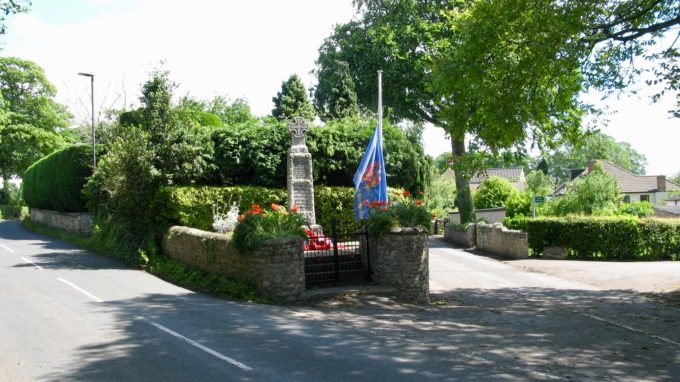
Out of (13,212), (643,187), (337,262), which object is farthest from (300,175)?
(643,187)

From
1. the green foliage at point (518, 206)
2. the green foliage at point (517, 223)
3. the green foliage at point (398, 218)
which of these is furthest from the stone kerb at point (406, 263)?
the green foliage at point (518, 206)

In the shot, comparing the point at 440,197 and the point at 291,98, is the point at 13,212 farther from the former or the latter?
the point at 440,197

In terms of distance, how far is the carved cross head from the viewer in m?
20.5

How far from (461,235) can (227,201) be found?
13.3 m

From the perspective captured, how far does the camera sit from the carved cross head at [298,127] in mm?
20531

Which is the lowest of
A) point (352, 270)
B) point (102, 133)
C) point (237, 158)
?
point (352, 270)

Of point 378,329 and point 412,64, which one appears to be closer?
point 378,329

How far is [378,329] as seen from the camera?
34.6ft

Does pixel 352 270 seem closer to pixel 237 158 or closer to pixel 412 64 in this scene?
pixel 237 158

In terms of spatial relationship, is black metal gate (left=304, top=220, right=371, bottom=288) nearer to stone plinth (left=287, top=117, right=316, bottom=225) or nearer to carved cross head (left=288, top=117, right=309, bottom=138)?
stone plinth (left=287, top=117, right=316, bottom=225)

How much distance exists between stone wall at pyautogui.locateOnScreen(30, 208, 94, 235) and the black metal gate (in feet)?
47.2

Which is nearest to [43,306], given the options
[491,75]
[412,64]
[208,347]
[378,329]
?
[208,347]

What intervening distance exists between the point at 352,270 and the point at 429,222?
7.29 feet

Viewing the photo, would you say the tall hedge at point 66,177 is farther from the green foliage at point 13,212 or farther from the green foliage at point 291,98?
the green foliage at point 13,212
